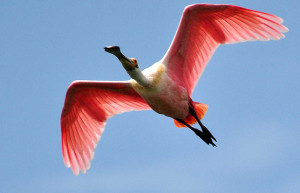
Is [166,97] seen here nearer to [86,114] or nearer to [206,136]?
[206,136]

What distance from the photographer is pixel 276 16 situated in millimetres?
12047

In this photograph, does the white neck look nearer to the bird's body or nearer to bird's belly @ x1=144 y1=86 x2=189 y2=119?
the bird's body

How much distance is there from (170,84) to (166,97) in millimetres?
265

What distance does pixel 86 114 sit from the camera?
530 inches

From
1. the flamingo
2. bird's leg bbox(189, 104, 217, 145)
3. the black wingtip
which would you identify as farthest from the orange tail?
the black wingtip

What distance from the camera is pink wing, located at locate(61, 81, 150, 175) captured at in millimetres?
12906

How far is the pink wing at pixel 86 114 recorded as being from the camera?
12.9 m

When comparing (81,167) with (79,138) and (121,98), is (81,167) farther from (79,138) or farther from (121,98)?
(121,98)

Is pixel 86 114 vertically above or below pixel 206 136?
above

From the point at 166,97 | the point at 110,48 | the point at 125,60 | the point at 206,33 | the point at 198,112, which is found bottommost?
the point at 198,112

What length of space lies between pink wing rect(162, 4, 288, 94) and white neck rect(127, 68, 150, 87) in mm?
559

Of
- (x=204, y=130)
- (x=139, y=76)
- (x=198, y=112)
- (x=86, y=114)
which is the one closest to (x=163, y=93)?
(x=139, y=76)

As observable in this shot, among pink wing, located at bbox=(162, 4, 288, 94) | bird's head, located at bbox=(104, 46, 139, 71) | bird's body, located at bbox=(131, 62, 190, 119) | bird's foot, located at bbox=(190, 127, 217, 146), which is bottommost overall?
bird's foot, located at bbox=(190, 127, 217, 146)

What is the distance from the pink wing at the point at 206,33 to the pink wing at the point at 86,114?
44.2 inches
